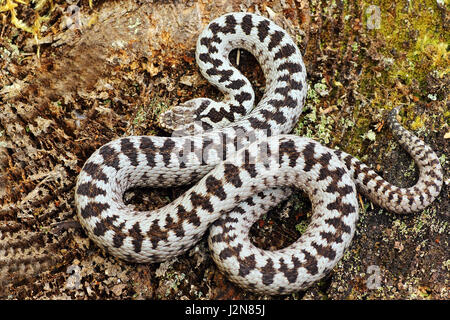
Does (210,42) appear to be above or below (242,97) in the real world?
above

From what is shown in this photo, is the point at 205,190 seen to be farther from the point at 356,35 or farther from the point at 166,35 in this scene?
the point at 356,35

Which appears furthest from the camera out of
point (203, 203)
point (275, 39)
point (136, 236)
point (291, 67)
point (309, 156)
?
point (275, 39)

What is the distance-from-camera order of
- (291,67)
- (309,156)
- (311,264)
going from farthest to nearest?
(291,67) < (309,156) < (311,264)

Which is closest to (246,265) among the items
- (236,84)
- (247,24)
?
(236,84)

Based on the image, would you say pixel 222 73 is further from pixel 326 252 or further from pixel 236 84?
pixel 326 252

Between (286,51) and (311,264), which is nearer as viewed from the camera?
(311,264)

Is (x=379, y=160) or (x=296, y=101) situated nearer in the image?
(x=379, y=160)

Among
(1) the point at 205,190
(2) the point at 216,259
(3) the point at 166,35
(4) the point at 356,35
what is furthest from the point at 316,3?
(2) the point at 216,259

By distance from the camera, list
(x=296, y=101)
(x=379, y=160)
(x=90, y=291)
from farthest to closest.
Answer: (x=296, y=101)
(x=379, y=160)
(x=90, y=291)

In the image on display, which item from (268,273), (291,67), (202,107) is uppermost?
(291,67)
